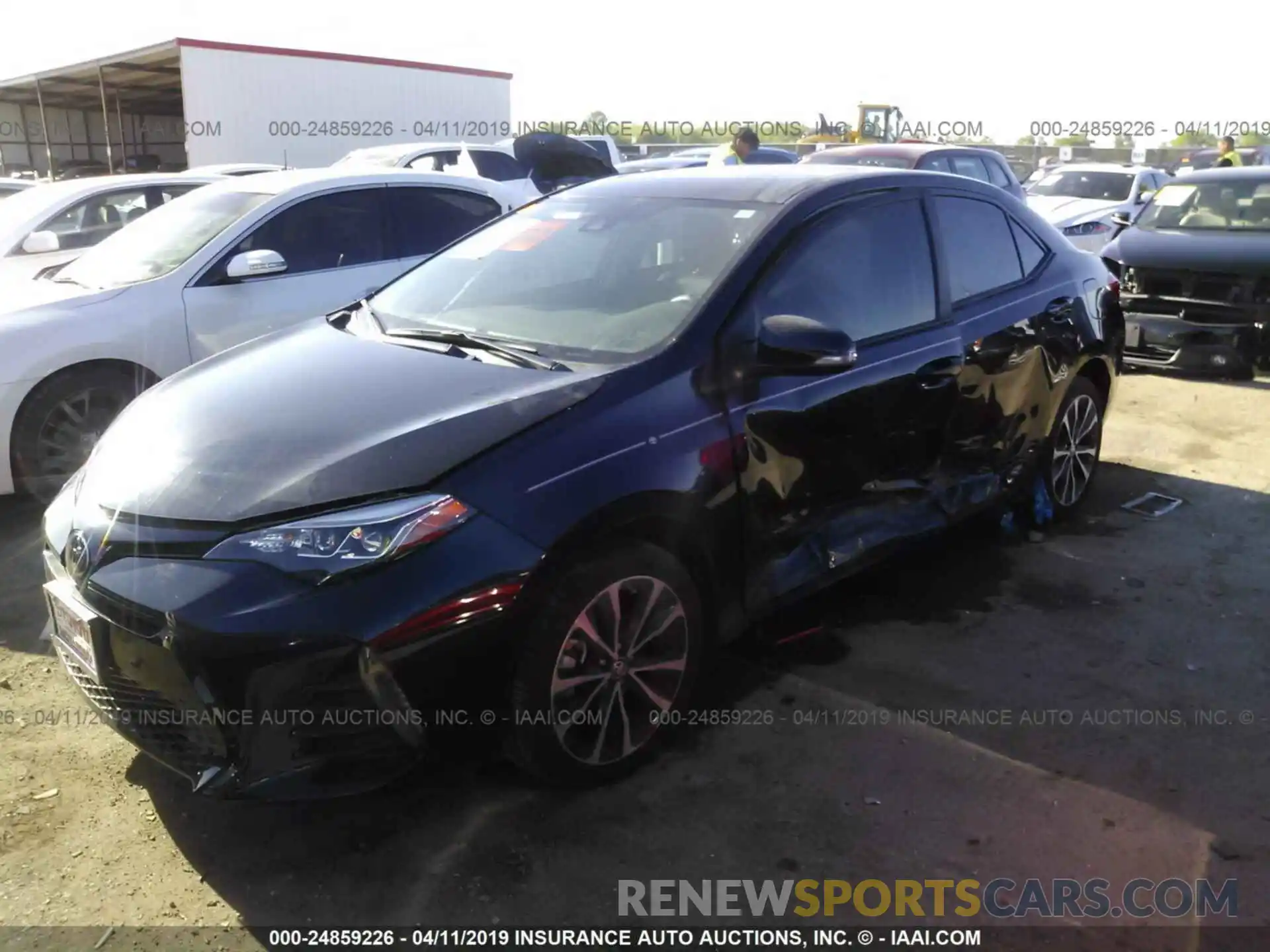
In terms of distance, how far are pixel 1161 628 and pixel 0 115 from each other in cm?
3660

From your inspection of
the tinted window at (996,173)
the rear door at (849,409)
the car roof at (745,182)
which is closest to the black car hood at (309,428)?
the rear door at (849,409)

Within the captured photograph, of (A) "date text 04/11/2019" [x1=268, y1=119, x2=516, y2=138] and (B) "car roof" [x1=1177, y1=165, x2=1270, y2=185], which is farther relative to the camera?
(A) "date text 04/11/2019" [x1=268, y1=119, x2=516, y2=138]

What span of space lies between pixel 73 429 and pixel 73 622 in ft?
9.07

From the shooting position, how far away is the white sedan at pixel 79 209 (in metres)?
7.98

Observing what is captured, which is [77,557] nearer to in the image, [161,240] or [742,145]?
[161,240]

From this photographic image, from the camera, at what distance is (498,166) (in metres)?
13.8

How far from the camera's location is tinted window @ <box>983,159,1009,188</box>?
1138 cm

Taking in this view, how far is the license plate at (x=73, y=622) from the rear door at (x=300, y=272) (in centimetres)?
280

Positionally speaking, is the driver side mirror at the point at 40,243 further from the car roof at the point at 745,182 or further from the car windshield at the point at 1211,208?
the car windshield at the point at 1211,208

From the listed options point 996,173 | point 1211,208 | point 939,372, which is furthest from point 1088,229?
point 939,372

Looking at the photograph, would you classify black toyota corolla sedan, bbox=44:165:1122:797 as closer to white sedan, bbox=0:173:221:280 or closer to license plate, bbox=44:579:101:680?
license plate, bbox=44:579:101:680

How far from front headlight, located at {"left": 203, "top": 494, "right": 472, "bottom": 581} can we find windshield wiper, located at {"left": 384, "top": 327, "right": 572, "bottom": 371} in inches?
29.5

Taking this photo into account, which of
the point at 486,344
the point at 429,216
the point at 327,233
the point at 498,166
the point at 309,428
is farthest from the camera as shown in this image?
the point at 498,166

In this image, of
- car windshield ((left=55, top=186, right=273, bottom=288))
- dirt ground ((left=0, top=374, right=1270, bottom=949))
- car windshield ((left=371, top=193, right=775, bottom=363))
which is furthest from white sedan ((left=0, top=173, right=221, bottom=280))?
car windshield ((left=371, top=193, right=775, bottom=363))
